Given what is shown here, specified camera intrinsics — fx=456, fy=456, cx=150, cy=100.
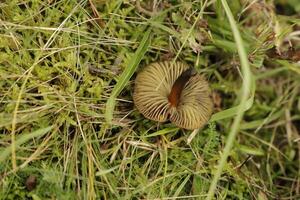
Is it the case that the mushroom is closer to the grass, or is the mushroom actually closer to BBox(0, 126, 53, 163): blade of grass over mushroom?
the grass

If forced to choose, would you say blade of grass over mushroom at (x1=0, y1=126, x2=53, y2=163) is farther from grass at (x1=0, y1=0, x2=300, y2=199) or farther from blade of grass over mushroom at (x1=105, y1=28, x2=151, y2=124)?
blade of grass over mushroom at (x1=105, y1=28, x2=151, y2=124)

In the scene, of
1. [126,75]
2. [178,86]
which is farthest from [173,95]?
[126,75]

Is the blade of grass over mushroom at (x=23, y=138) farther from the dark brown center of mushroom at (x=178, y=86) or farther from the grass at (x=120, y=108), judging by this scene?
the dark brown center of mushroom at (x=178, y=86)

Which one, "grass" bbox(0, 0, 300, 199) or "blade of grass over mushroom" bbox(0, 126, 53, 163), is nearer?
"blade of grass over mushroom" bbox(0, 126, 53, 163)

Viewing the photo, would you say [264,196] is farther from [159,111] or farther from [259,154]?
[159,111]

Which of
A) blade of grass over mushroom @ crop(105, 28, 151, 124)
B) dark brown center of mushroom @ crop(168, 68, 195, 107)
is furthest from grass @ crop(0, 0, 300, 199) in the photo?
dark brown center of mushroom @ crop(168, 68, 195, 107)

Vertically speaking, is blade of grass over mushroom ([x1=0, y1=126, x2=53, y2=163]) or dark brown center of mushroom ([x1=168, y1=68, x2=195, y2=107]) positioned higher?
dark brown center of mushroom ([x1=168, y1=68, x2=195, y2=107])

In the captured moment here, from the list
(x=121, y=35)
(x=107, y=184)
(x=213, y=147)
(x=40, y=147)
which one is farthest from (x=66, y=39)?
(x=213, y=147)
